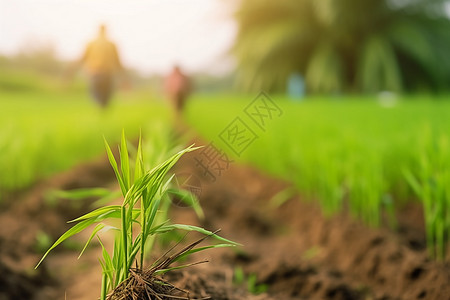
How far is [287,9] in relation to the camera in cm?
1711

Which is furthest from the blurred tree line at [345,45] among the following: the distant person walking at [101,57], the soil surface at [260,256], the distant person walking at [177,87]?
the soil surface at [260,256]

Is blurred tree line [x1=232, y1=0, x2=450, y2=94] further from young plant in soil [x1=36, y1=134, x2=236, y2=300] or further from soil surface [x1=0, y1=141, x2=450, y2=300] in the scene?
young plant in soil [x1=36, y1=134, x2=236, y2=300]

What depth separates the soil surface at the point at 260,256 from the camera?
1.74 meters

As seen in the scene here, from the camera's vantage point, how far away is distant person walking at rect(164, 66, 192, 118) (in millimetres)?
9594

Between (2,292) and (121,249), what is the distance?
102cm

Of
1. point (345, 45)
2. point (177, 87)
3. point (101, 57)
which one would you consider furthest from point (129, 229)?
point (345, 45)

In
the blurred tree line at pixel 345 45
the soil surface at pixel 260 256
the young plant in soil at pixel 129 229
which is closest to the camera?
the young plant in soil at pixel 129 229

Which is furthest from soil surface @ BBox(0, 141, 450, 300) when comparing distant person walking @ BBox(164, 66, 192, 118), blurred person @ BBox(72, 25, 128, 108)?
distant person walking @ BBox(164, 66, 192, 118)

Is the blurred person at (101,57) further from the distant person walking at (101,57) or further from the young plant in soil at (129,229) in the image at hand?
the young plant in soil at (129,229)

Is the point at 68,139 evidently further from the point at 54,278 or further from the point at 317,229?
the point at 317,229

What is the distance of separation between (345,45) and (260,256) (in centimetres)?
1576

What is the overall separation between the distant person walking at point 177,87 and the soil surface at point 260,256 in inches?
242

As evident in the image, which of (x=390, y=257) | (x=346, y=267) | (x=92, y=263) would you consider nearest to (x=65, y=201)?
(x=92, y=263)

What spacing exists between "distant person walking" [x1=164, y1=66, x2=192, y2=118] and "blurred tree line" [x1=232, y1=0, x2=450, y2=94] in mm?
6111
